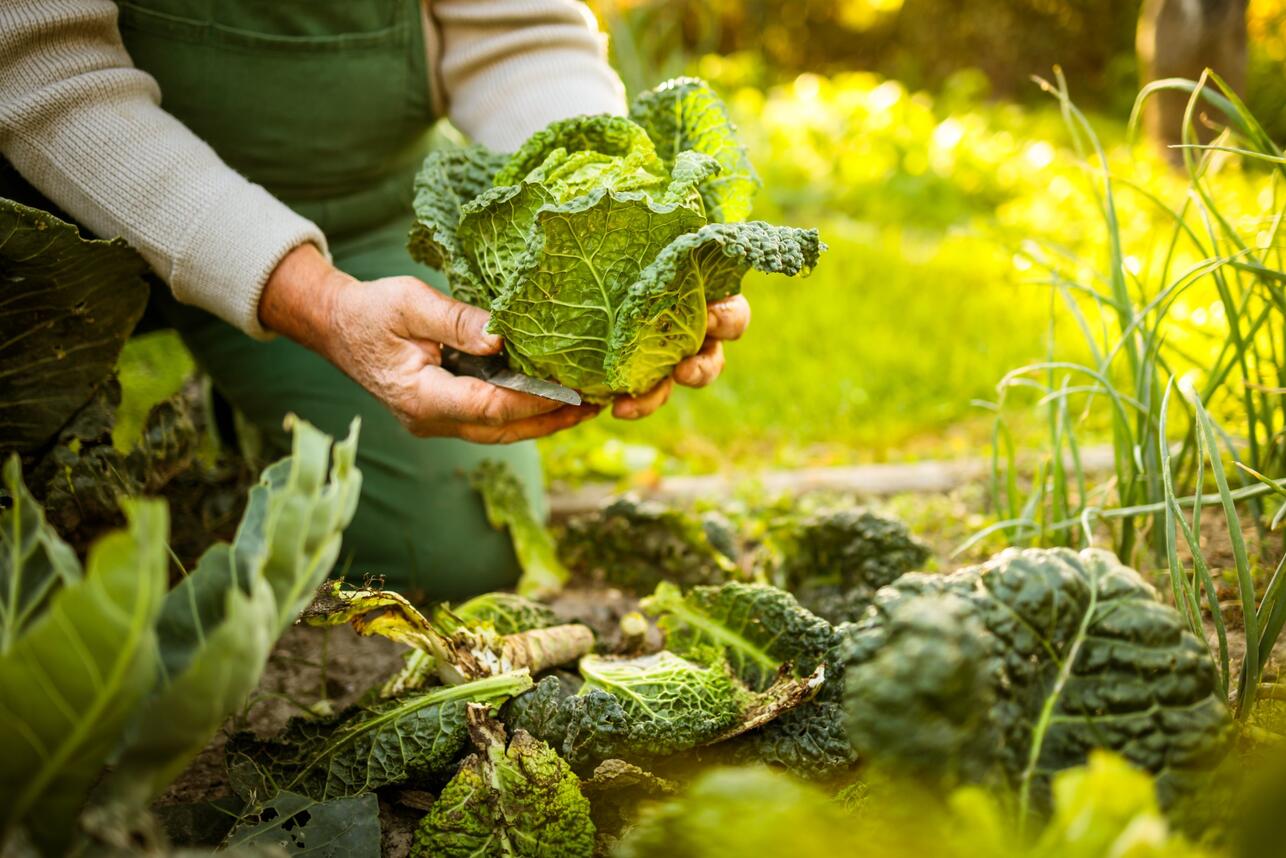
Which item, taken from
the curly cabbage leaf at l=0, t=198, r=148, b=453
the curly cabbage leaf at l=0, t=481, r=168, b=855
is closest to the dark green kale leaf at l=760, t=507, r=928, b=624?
the curly cabbage leaf at l=0, t=481, r=168, b=855

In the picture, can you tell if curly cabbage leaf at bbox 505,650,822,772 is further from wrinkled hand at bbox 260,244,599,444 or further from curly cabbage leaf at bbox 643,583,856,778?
wrinkled hand at bbox 260,244,599,444

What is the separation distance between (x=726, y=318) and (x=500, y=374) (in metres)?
0.46

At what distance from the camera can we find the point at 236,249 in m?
1.93

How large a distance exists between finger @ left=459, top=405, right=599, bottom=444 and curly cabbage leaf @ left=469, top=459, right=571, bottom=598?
0.50 metres

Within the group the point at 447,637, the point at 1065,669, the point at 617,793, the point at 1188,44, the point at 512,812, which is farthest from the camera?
the point at 1188,44

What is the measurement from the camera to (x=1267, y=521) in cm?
197

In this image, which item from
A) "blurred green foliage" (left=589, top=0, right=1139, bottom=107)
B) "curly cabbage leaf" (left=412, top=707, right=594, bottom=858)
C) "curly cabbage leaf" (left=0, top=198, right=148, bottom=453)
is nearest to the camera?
"curly cabbage leaf" (left=412, top=707, right=594, bottom=858)

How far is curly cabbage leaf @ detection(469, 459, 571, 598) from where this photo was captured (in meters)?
2.44

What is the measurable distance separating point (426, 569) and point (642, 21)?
4.62 meters

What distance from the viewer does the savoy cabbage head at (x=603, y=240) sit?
1.63m

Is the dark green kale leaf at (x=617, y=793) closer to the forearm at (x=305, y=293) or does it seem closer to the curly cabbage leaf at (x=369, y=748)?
the curly cabbage leaf at (x=369, y=748)

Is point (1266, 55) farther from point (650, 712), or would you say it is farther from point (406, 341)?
point (650, 712)

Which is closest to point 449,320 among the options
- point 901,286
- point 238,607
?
point 238,607

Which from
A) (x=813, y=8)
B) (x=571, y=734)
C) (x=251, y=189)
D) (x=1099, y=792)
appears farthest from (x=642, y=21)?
(x=1099, y=792)
